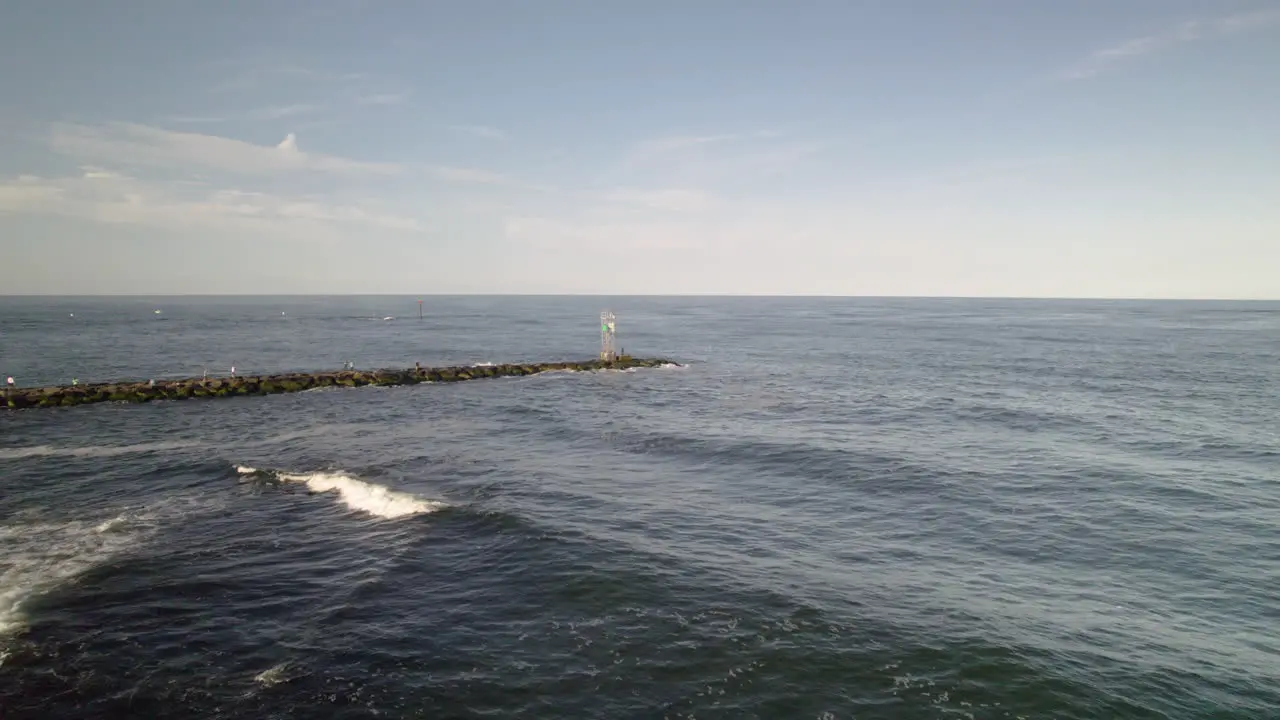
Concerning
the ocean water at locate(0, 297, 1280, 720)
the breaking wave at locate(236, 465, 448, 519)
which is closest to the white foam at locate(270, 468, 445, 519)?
the breaking wave at locate(236, 465, 448, 519)

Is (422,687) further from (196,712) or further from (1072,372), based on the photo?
(1072,372)

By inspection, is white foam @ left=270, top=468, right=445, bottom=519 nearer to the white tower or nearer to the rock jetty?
the rock jetty

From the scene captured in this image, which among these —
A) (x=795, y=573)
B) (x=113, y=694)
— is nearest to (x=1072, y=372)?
(x=795, y=573)

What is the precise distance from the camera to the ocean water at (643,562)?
773 inches

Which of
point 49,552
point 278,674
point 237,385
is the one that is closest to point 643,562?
point 278,674

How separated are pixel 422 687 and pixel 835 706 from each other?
36.8 ft

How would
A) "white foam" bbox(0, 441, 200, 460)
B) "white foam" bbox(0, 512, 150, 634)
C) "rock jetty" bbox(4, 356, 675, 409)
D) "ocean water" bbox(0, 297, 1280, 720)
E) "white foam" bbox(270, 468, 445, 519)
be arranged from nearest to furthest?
"ocean water" bbox(0, 297, 1280, 720), "white foam" bbox(0, 512, 150, 634), "white foam" bbox(270, 468, 445, 519), "white foam" bbox(0, 441, 200, 460), "rock jetty" bbox(4, 356, 675, 409)

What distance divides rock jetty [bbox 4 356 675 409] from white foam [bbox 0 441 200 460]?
19.7 m

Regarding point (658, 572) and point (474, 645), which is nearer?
point (474, 645)

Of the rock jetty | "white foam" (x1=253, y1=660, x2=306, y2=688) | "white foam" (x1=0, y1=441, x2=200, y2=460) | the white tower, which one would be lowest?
"white foam" (x1=253, y1=660, x2=306, y2=688)

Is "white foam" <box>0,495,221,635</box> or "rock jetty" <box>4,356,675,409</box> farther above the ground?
"rock jetty" <box>4,356,675,409</box>

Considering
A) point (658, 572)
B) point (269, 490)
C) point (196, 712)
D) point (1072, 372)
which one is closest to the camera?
point (196, 712)

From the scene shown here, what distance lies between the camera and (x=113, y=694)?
60.5 feet

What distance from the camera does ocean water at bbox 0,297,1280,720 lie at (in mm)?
19641
